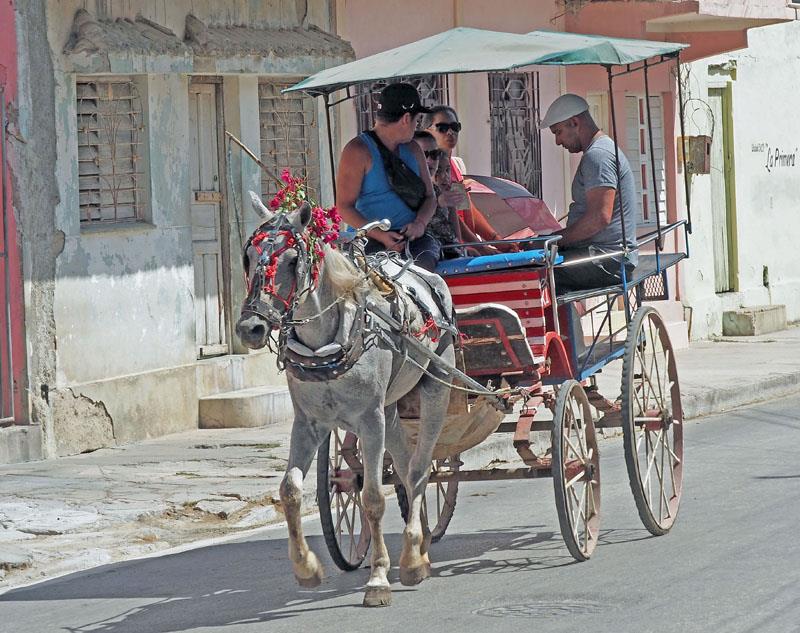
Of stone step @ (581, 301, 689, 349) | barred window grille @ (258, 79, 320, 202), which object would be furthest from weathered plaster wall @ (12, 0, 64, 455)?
stone step @ (581, 301, 689, 349)

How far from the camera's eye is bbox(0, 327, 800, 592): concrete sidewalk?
880 cm

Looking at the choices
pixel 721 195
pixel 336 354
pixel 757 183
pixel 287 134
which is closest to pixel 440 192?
pixel 336 354

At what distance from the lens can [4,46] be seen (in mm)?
11500

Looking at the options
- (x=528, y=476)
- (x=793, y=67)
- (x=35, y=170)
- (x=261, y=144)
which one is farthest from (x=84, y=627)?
(x=793, y=67)

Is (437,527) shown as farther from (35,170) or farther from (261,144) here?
(261,144)

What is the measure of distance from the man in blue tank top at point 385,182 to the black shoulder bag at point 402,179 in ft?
0.04

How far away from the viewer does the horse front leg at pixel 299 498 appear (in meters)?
6.92

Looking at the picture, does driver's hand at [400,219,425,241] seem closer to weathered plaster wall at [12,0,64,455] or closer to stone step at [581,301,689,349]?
weathered plaster wall at [12,0,64,455]

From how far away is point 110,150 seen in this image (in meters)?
12.6

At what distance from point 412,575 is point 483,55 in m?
2.51

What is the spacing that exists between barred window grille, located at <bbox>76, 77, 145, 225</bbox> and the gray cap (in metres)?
4.53

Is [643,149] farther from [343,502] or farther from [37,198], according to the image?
[343,502]

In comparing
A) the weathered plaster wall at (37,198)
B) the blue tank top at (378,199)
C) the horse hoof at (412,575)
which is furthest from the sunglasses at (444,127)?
the weathered plaster wall at (37,198)

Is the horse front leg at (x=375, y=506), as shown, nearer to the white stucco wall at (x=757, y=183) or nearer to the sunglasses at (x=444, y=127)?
the sunglasses at (x=444, y=127)
